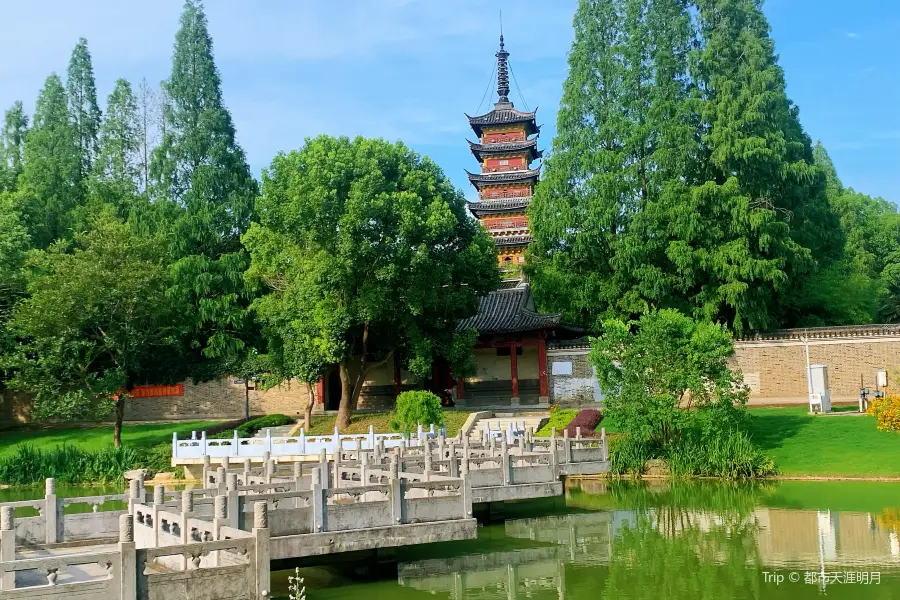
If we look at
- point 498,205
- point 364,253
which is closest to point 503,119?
point 498,205

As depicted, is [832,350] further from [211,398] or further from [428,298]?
[211,398]

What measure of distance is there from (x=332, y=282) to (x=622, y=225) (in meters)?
12.8

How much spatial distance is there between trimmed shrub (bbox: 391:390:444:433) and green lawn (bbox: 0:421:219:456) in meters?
9.90

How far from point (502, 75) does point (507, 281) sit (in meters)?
17.0

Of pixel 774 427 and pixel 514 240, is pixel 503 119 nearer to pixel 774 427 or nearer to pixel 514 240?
pixel 514 240

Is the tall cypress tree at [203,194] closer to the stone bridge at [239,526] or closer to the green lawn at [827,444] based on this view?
the stone bridge at [239,526]

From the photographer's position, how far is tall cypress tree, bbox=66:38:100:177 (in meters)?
41.9

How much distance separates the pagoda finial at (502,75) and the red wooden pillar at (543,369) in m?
19.2

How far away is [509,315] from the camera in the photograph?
3525cm

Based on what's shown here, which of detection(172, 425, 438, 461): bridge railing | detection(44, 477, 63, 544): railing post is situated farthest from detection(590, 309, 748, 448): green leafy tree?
detection(44, 477, 63, 544): railing post

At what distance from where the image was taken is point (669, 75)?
34.6 metres

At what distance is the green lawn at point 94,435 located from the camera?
30609mm

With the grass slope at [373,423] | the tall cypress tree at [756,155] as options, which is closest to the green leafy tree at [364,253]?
Answer: the grass slope at [373,423]

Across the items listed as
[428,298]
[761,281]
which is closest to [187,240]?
[428,298]
